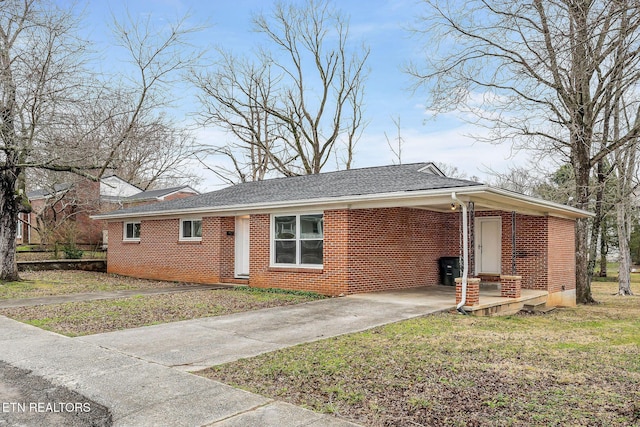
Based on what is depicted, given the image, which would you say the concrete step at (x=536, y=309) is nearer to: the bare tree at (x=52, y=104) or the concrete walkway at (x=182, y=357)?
the concrete walkway at (x=182, y=357)

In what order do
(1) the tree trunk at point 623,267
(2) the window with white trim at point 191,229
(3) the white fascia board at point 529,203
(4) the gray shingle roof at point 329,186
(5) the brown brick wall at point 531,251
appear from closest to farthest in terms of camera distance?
(3) the white fascia board at point 529,203
(4) the gray shingle roof at point 329,186
(5) the brown brick wall at point 531,251
(2) the window with white trim at point 191,229
(1) the tree trunk at point 623,267

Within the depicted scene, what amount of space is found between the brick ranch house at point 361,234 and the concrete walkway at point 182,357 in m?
2.43

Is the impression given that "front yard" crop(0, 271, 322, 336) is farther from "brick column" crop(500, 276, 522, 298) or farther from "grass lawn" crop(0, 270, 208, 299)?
"brick column" crop(500, 276, 522, 298)

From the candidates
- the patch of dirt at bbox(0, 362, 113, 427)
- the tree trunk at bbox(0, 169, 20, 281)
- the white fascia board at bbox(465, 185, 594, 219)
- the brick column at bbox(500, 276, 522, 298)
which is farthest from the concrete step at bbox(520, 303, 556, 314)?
the tree trunk at bbox(0, 169, 20, 281)

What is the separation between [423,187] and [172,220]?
32.4 ft

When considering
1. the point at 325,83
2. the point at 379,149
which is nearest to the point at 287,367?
the point at 325,83

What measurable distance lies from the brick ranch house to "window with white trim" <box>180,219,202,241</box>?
A: 37mm

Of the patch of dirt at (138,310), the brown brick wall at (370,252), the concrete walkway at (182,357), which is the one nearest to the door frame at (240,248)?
the brown brick wall at (370,252)

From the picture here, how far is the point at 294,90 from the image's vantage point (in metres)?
32.3

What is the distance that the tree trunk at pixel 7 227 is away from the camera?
600 inches

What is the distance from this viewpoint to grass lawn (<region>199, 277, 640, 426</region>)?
13.9 feet

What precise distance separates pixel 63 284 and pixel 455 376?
44.9ft

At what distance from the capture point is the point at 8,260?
50.7 feet

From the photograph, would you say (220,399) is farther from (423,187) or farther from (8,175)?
(8,175)
